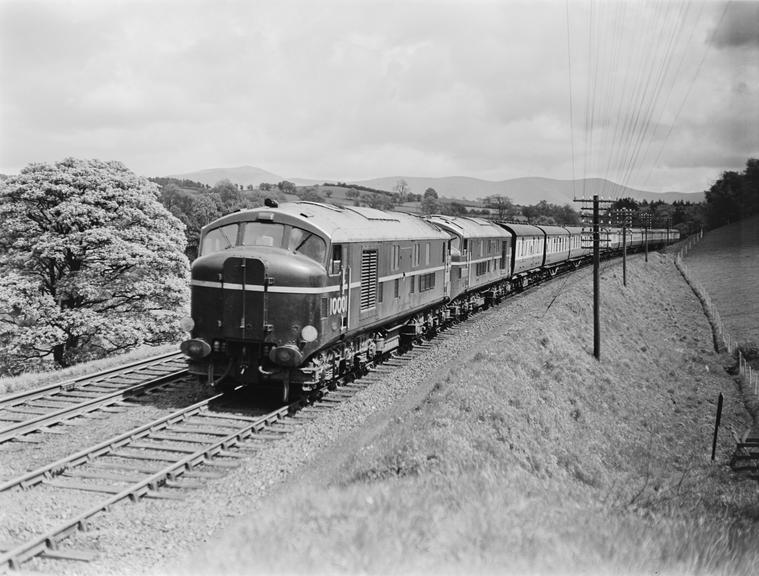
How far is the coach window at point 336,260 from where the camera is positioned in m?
14.6

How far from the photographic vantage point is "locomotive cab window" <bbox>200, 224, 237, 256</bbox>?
1484 centimetres

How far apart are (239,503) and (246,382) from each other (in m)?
4.93

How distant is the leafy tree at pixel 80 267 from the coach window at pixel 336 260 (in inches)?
609

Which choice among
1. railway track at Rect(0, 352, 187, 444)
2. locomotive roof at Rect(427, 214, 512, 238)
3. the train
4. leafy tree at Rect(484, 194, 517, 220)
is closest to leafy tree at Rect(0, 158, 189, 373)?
railway track at Rect(0, 352, 187, 444)

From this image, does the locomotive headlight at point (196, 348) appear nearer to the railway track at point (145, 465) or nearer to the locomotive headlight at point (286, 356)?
the railway track at point (145, 465)

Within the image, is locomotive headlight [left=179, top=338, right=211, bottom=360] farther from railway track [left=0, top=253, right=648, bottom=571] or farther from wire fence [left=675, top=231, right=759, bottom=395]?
wire fence [left=675, top=231, right=759, bottom=395]

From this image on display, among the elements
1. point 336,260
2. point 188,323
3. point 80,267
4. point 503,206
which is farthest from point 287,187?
point 188,323

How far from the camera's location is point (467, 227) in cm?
3097

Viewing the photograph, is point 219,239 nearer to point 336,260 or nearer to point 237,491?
point 336,260

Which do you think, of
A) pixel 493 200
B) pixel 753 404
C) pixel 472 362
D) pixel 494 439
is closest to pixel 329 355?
pixel 494 439

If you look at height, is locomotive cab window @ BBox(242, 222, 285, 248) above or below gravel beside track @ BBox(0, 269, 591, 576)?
above

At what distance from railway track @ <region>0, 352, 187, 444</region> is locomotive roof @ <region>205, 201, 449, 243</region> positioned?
4423 millimetres

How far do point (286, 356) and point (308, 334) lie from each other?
0.62 m

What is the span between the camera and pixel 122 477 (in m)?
10.5
